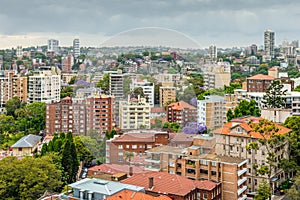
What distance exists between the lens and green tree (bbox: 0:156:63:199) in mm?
14141

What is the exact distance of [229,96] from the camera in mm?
28297

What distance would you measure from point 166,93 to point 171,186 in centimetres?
424

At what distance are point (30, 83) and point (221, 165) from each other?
86.0 ft

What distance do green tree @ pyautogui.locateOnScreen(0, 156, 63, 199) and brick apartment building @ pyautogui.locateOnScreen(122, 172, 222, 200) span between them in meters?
3.13

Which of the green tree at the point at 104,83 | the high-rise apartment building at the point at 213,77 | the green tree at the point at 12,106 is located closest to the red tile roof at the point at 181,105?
the green tree at the point at 104,83

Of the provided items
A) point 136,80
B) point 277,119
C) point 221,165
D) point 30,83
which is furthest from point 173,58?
point 30,83

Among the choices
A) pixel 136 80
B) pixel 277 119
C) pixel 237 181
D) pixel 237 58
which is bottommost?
pixel 237 181

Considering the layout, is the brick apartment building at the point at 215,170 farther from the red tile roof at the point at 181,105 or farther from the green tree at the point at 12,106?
the green tree at the point at 12,106

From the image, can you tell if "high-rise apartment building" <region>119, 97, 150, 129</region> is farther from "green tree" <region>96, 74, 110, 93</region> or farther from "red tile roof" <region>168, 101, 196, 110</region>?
"green tree" <region>96, 74, 110, 93</region>

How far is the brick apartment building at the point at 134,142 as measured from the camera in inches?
357

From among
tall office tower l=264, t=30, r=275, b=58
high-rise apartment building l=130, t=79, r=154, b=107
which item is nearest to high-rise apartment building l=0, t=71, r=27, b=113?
high-rise apartment building l=130, t=79, r=154, b=107

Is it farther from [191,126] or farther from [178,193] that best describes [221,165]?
[191,126]

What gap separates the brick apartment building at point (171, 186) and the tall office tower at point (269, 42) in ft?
230

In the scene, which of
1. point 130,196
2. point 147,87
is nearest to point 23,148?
point 130,196
